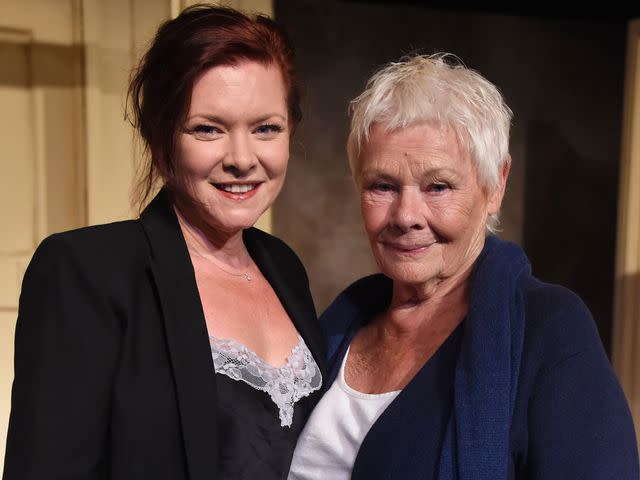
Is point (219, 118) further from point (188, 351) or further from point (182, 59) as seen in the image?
point (188, 351)

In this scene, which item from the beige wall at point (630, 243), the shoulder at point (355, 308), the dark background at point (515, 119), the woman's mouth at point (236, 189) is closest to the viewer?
the woman's mouth at point (236, 189)

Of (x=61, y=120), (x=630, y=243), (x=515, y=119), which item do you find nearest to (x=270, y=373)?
(x=61, y=120)

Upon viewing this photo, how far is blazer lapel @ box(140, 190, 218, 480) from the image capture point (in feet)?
4.60

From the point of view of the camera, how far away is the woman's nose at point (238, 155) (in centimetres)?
156

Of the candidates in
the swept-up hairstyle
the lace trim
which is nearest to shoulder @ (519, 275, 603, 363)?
the lace trim

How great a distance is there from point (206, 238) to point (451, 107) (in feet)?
1.98

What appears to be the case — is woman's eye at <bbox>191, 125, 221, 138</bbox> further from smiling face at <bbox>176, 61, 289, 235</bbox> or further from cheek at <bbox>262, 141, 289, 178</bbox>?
cheek at <bbox>262, 141, 289, 178</bbox>

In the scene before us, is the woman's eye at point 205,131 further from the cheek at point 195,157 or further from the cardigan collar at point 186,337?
the cardigan collar at point 186,337

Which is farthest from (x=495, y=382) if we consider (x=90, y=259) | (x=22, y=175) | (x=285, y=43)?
(x=22, y=175)

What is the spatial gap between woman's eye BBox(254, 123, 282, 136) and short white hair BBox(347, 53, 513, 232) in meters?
0.20

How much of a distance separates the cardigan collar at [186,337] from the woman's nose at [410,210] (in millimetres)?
416

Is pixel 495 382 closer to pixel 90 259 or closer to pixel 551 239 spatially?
pixel 90 259

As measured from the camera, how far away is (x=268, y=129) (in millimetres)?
1639

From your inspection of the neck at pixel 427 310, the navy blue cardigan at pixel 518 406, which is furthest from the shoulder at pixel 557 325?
the neck at pixel 427 310
